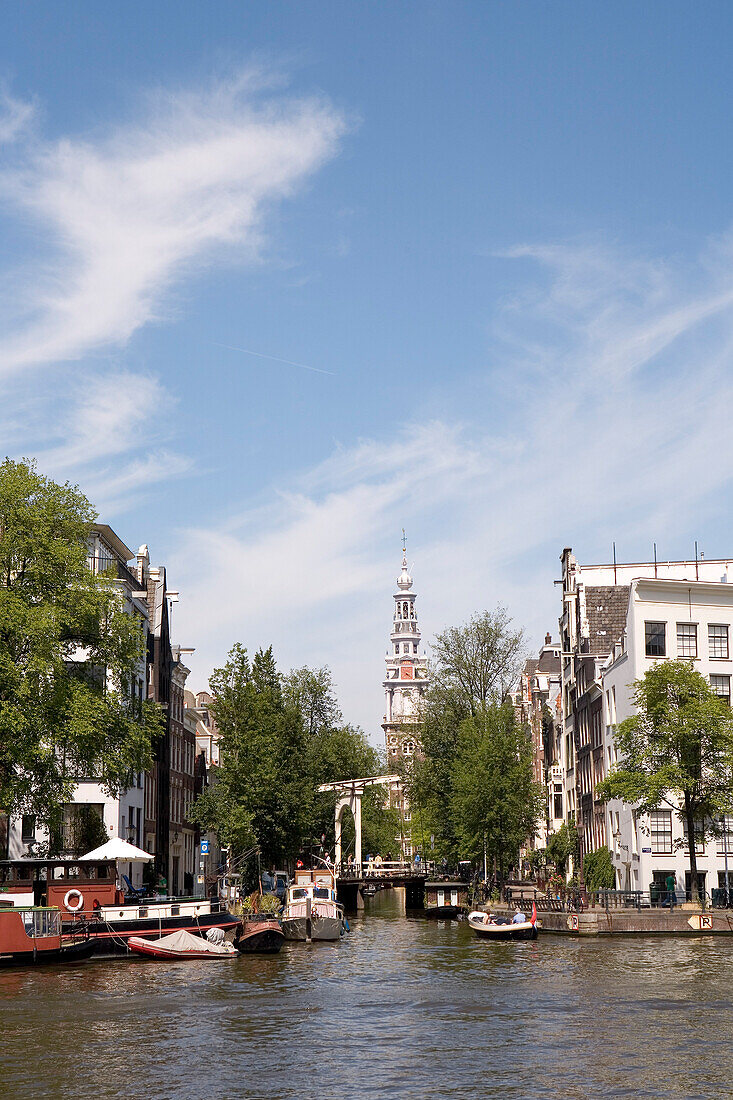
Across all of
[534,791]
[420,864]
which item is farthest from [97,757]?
[420,864]

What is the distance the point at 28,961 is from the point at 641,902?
3595 centimetres

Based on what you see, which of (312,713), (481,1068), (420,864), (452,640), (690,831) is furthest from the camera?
(420,864)

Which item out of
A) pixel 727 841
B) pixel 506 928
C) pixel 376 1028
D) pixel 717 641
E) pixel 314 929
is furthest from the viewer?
pixel 717 641

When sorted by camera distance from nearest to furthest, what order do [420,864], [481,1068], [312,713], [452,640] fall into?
[481,1068]
[452,640]
[312,713]
[420,864]

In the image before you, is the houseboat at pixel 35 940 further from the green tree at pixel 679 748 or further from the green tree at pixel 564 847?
the green tree at pixel 564 847

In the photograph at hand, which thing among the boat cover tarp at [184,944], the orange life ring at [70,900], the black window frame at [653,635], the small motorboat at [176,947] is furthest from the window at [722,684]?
the orange life ring at [70,900]

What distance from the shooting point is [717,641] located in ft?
279

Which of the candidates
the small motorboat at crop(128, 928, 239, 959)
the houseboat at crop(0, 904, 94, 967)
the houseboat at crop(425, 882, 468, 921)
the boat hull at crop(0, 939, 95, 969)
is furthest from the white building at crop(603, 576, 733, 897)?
the houseboat at crop(0, 904, 94, 967)

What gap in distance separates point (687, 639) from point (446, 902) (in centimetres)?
2742

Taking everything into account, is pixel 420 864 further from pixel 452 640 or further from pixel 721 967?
pixel 721 967

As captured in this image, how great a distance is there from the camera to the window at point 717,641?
84938 mm

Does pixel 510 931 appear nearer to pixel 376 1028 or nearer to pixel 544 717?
pixel 376 1028

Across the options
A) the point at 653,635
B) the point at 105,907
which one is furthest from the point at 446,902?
the point at 105,907

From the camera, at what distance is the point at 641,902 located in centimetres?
7506
